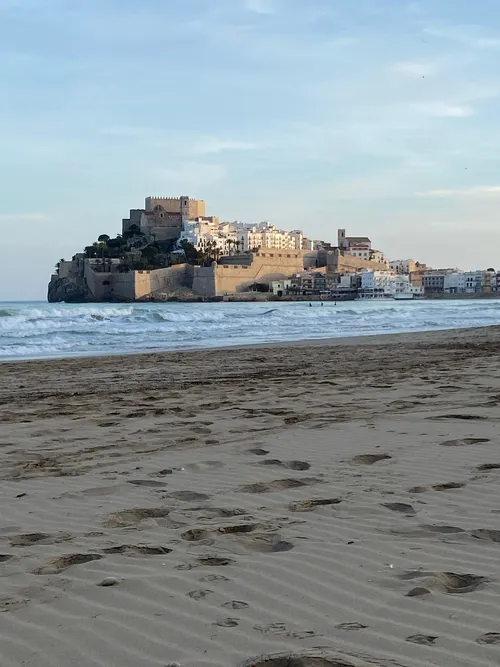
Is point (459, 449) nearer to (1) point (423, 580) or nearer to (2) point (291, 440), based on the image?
(2) point (291, 440)

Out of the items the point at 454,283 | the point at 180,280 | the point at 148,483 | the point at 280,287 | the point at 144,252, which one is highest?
the point at 144,252

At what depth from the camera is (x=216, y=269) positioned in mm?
94750

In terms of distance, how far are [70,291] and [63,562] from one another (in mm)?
104368

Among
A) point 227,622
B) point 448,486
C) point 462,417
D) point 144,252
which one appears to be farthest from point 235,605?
point 144,252

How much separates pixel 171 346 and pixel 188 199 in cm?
11080

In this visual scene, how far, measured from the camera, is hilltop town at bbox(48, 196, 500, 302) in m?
96.1

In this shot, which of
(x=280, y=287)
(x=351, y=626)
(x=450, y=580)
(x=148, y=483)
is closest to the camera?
(x=351, y=626)

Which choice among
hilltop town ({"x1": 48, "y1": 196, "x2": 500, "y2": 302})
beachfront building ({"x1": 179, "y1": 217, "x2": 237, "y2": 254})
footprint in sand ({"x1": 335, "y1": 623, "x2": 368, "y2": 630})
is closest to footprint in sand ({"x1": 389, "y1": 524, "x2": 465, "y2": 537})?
footprint in sand ({"x1": 335, "y1": 623, "x2": 368, "y2": 630})

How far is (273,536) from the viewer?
9.03 feet

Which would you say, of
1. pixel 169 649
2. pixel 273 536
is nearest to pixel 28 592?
pixel 169 649

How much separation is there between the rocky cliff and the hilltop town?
0.45ft

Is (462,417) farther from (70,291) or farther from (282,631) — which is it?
(70,291)

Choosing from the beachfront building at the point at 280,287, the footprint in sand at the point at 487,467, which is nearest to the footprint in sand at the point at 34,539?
the footprint in sand at the point at 487,467

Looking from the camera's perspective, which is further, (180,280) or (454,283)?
(454,283)
